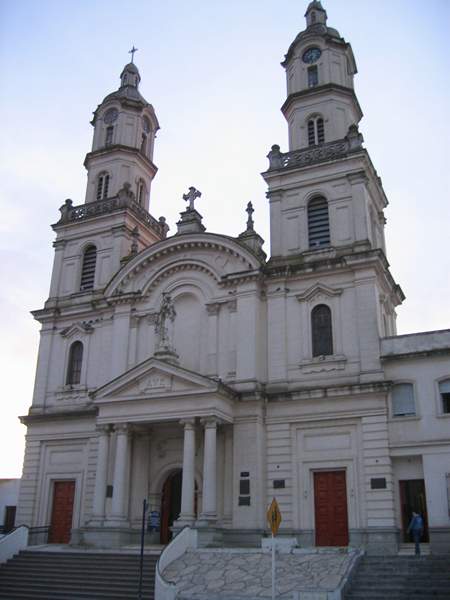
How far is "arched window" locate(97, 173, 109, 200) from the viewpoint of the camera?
4009 cm

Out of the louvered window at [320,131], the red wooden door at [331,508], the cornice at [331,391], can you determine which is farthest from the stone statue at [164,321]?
the louvered window at [320,131]

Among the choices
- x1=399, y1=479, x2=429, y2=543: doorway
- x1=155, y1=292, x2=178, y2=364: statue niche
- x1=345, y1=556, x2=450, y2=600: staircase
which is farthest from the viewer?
x1=155, y1=292, x2=178, y2=364: statue niche

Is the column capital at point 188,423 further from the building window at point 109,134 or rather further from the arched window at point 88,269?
Result: the building window at point 109,134

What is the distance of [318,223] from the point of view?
105 ft

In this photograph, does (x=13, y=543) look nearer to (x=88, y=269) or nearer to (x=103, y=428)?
(x=103, y=428)

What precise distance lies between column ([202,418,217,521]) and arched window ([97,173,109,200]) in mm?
18170

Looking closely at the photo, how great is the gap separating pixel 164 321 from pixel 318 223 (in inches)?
351

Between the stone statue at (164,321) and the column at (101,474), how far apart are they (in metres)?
4.55

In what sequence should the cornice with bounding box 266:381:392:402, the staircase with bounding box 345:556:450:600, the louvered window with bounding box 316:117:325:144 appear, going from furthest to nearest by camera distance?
1. the louvered window with bounding box 316:117:325:144
2. the cornice with bounding box 266:381:392:402
3. the staircase with bounding box 345:556:450:600

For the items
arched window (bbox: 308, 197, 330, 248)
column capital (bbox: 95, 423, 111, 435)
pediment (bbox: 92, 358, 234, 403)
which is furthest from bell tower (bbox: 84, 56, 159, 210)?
column capital (bbox: 95, 423, 111, 435)

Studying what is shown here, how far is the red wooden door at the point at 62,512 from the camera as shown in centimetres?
3206

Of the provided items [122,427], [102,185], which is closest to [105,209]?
[102,185]

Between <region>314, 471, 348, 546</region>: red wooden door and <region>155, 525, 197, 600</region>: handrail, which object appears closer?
<region>155, 525, 197, 600</region>: handrail

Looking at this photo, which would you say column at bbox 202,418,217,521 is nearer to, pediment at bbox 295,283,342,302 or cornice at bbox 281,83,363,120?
pediment at bbox 295,283,342,302
